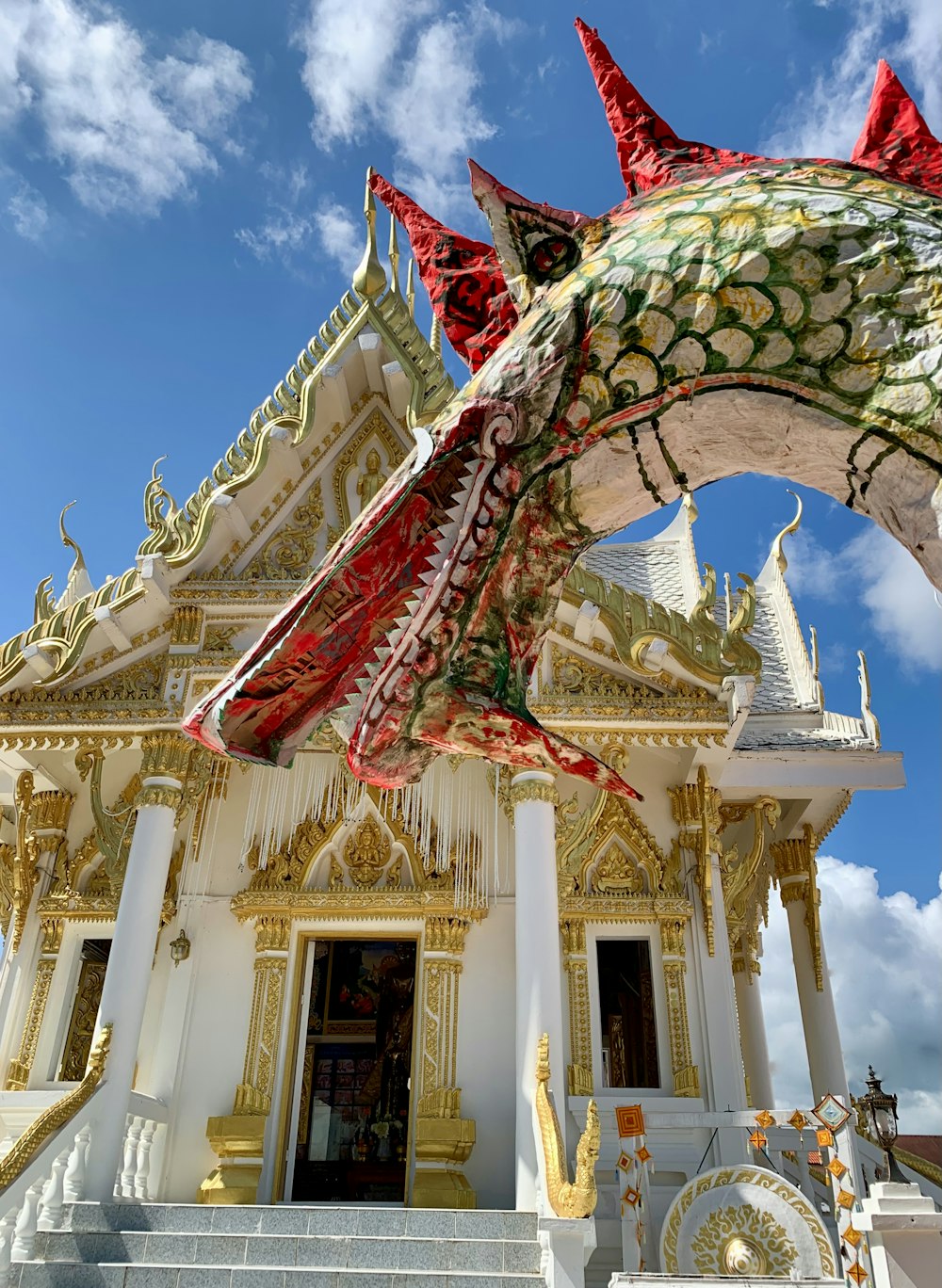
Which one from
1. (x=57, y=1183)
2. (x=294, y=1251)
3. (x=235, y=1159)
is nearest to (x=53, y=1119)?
(x=57, y=1183)

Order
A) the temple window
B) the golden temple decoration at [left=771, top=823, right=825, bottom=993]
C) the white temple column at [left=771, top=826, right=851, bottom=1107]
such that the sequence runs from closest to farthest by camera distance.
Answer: the temple window < the white temple column at [left=771, top=826, right=851, bottom=1107] < the golden temple decoration at [left=771, top=823, right=825, bottom=993]

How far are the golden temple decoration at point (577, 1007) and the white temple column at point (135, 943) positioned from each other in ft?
9.32

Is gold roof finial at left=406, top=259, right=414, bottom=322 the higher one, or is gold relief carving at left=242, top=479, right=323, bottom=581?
gold roof finial at left=406, top=259, right=414, bottom=322

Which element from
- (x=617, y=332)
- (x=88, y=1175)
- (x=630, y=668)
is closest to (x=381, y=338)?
(x=630, y=668)

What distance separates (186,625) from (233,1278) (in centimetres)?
406

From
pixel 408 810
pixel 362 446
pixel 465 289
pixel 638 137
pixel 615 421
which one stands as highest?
pixel 362 446

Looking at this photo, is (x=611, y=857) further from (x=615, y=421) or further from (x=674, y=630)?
(x=615, y=421)

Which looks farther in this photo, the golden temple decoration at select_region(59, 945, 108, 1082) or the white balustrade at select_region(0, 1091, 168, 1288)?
the golden temple decoration at select_region(59, 945, 108, 1082)

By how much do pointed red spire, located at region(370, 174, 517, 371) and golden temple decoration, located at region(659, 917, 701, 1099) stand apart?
632cm

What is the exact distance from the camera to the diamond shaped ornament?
4.69 meters

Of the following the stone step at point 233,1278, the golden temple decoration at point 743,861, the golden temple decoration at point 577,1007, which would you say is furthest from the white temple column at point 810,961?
the stone step at point 233,1278

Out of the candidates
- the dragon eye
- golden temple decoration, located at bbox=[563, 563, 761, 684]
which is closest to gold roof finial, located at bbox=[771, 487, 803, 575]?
golden temple decoration, located at bbox=[563, 563, 761, 684]

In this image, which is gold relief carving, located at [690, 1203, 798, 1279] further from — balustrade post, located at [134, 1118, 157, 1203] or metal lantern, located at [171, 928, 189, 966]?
metal lantern, located at [171, 928, 189, 966]

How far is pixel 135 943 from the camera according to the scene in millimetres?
6172
